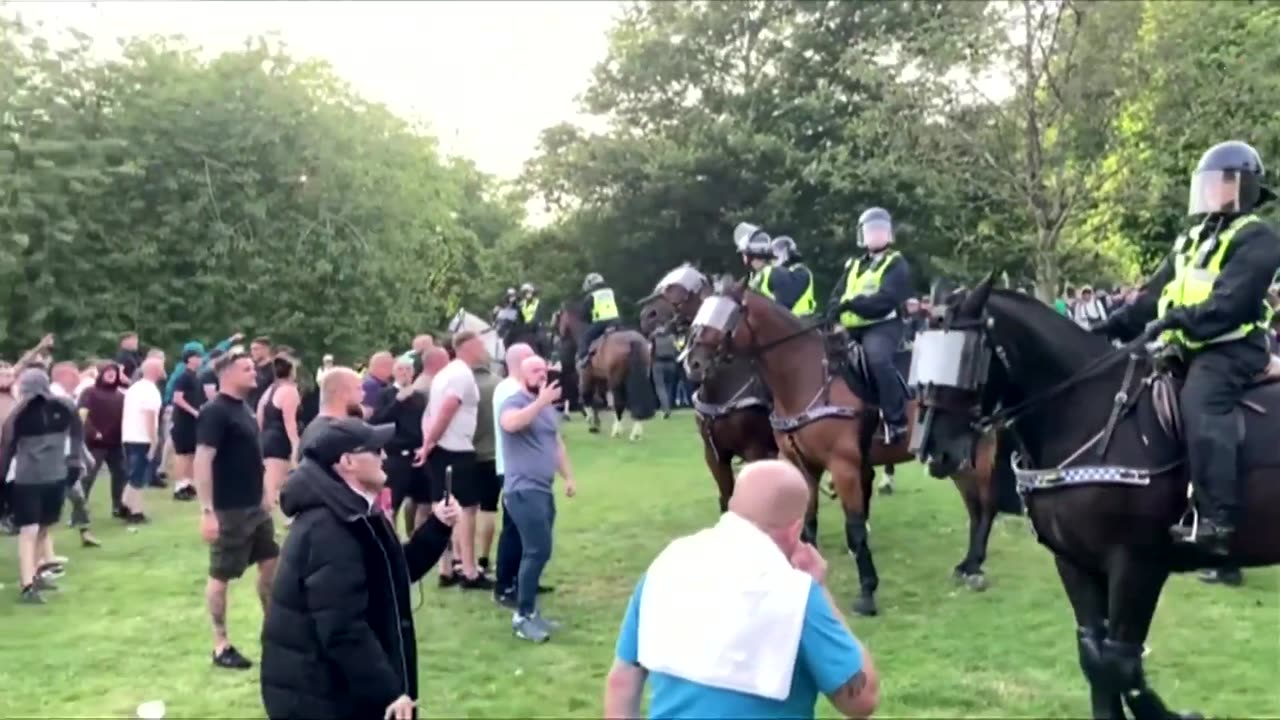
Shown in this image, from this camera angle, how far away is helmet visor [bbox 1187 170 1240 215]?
708cm

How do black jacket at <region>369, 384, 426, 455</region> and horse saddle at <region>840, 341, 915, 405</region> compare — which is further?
black jacket at <region>369, 384, 426, 455</region>

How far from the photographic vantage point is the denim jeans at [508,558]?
10.9m

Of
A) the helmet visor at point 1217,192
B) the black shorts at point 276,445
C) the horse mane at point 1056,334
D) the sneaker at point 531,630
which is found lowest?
the sneaker at point 531,630

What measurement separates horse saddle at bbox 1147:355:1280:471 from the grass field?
1839 millimetres

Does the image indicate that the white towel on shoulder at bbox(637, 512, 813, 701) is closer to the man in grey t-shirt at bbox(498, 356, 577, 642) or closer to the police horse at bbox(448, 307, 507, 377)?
the man in grey t-shirt at bbox(498, 356, 577, 642)

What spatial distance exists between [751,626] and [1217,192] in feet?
15.7

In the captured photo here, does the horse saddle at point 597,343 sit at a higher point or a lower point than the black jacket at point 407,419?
higher

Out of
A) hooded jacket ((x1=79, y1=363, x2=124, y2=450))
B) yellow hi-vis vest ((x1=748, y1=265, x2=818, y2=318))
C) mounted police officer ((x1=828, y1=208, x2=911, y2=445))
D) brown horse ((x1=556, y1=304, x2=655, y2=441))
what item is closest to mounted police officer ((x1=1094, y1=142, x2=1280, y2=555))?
mounted police officer ((x1=828, y1=208, x2=911, y2=445))

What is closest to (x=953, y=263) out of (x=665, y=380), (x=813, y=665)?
(x=665, y=380)

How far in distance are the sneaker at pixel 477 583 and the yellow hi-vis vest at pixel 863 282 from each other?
159 inches

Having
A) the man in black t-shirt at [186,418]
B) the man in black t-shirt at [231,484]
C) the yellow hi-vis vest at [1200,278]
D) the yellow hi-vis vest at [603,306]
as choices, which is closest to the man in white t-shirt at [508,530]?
the man in black t-shirt at [231,484]

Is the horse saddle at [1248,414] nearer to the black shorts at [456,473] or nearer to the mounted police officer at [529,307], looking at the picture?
the black shorts at [456,473]

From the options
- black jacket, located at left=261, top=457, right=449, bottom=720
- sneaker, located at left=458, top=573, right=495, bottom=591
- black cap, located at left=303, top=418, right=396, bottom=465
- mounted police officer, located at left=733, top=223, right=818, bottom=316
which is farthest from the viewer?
mounted police officer, located at left=733, top=223, right=818, bottom=316

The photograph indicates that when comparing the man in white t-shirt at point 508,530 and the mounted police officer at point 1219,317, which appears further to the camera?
the man in white t-shirt at point 508,530
